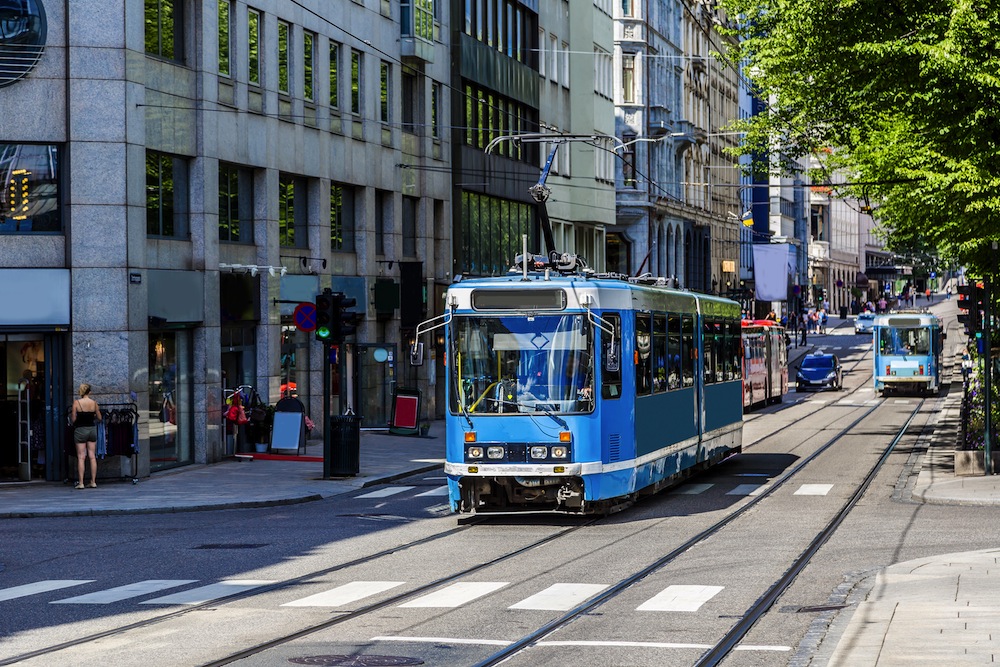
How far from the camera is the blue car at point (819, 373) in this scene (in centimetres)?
7169

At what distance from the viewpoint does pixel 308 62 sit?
3872 centimetres

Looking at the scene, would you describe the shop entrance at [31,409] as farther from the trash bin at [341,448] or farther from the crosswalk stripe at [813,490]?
the crosswalk stripe at [813,490]

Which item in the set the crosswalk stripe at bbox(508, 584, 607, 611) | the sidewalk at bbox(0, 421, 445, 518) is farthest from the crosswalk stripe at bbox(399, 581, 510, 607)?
the sidewalk at bbox(0, 421, 445, 518)

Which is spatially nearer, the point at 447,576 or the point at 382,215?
the point at 447,576

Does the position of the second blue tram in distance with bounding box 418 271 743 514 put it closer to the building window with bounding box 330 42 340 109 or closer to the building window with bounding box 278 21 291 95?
the building window with bounding box 278 21 291 95

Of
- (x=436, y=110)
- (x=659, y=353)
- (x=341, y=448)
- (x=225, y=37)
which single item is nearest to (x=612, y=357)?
(x=659, y=353)

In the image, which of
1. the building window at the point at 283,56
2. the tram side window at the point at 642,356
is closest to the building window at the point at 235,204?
the building window at the point at 283,56

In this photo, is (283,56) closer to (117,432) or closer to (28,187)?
(28,187)

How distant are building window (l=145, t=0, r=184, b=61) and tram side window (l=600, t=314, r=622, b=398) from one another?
1326 cm

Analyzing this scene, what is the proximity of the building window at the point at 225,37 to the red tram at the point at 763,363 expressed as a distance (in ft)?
79.4

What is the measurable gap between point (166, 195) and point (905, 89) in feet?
44.6

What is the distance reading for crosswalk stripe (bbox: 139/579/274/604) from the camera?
1474 centimetres

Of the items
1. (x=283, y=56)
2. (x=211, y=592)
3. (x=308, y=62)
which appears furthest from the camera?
(x=308, y=62)

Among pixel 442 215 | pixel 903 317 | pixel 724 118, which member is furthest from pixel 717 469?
pixel 724 118
